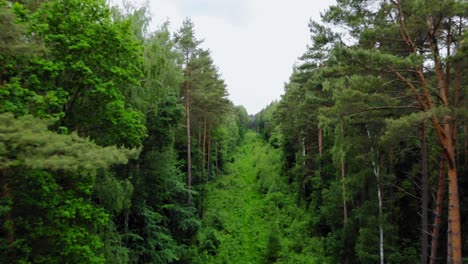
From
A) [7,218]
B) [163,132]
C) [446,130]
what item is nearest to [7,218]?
[7,218]

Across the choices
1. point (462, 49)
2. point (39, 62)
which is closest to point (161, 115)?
point (39, 62)

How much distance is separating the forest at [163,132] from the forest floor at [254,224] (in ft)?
0.58

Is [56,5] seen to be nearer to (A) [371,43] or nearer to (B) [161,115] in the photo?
(B) [161,115]

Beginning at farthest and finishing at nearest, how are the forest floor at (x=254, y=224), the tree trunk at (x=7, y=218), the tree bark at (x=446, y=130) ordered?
the forest floor at (x=254, y=224) < the tree bark at (x=446, y=130) < the tree trunk at (x=7, y=218)

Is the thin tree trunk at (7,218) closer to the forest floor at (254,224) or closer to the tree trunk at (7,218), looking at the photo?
the tree trunk at (7,218)

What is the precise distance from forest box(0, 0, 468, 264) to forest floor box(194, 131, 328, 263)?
0.18 metres

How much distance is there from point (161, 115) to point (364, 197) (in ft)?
33.4

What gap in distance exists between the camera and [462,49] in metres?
7.38

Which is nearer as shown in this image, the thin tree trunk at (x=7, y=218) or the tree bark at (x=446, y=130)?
the thin tree trunk at (x=7, y=218)

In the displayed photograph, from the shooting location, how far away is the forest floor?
57.9 ft

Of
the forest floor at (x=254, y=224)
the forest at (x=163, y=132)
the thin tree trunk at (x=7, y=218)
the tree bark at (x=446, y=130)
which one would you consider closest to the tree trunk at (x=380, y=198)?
the forest at (x=163, y=132)

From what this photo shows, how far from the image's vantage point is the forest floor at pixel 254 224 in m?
17.6

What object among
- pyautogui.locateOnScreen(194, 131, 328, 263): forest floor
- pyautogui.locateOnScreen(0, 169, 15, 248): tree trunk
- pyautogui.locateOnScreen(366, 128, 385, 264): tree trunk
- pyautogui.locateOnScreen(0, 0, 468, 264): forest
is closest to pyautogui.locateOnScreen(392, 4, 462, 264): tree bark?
pyautogui.locateOnScreen(0, 0, 468, 264): forest

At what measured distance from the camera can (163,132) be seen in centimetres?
1455
